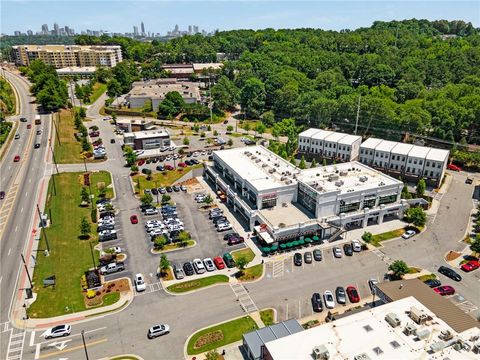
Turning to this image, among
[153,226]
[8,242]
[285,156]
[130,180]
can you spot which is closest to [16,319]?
[8,242]

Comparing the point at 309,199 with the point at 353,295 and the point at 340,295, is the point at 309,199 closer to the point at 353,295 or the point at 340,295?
the point at 340,295

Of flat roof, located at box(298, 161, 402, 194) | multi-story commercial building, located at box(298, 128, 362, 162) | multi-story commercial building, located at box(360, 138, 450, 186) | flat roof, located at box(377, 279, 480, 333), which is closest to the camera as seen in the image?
flat roof, located at box(377, 279, 480, 333)

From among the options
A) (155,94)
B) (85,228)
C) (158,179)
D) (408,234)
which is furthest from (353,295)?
(155,94)

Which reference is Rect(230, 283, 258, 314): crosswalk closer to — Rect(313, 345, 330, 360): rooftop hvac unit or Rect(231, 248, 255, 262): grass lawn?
Rect(231, 248, 255, 262): grass lawn

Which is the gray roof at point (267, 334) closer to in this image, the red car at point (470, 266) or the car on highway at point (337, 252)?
the car on highway at point (337, 252)

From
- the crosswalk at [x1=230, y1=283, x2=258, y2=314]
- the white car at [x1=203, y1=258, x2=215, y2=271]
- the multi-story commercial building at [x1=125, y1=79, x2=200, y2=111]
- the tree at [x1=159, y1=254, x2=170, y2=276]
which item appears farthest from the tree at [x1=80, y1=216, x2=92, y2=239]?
the multi-story commercial building at [x1=125, y1=79, x2=200, y2=111]
